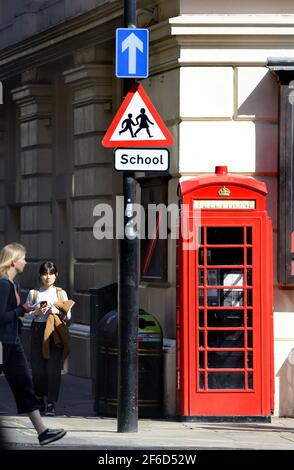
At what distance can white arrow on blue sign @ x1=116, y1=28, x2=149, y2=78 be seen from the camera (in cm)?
1321

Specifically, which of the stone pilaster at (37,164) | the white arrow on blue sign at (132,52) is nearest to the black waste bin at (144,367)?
the white arrow on blue sign at (132,52)

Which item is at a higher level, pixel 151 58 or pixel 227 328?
pixel 151 58

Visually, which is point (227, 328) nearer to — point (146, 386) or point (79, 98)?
point (146, 386)

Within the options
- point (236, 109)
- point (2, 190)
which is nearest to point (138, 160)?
point (236, 109)

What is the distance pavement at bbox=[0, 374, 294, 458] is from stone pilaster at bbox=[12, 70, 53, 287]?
5.95 meters

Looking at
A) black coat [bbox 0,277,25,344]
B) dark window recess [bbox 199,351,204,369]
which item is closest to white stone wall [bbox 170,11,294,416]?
dark window recess [bbox 199,351,204,369]

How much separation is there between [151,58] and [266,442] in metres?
5.23

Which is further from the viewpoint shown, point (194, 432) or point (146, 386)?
point (146, 386)

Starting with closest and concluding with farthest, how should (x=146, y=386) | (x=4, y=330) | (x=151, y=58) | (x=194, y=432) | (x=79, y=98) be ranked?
(x=4, y=330) → (x=194, y=432) → (x=146, y=386) → (x=151, y=58) → (x=79, y=98)

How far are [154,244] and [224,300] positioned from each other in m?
1.97

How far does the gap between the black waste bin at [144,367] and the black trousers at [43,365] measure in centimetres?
70

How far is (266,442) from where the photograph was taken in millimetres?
12961

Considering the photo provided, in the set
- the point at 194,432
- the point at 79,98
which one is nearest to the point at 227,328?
the point at 194,432

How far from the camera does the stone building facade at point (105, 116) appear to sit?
49.8 feet
